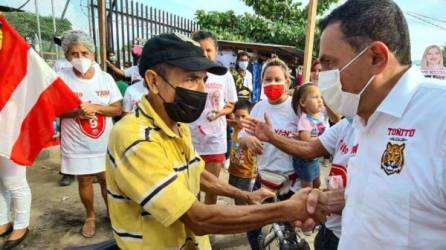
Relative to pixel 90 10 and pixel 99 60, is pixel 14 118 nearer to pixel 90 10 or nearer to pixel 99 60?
pixel 99 60

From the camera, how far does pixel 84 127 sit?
12.3 feet

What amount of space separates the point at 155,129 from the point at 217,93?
2410mm

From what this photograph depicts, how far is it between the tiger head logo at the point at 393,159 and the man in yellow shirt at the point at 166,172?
1.77 feet

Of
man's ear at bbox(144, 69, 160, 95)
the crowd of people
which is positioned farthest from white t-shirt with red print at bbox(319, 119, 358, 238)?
man's ear at bbox(144, 69, 160, 95)

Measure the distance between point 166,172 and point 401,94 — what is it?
904 millimetres

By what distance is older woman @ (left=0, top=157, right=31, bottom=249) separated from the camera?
3525 millimetres

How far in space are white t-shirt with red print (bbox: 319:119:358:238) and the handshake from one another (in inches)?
6.7

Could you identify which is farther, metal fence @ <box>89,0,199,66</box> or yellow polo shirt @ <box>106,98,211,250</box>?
metal fence @ <box>89,0,199,66</box>

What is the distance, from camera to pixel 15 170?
11.6 ft

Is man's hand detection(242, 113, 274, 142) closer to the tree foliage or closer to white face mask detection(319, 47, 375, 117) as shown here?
white face mask detection(319, 47, 375, 117)

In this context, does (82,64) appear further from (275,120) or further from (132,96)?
(275,120)

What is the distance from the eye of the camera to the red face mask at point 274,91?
10.00 ft

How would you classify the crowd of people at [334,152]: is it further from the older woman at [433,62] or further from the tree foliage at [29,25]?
the tree foliage at [29,25]

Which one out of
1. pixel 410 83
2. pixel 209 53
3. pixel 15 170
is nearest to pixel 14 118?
pixel 15 170
